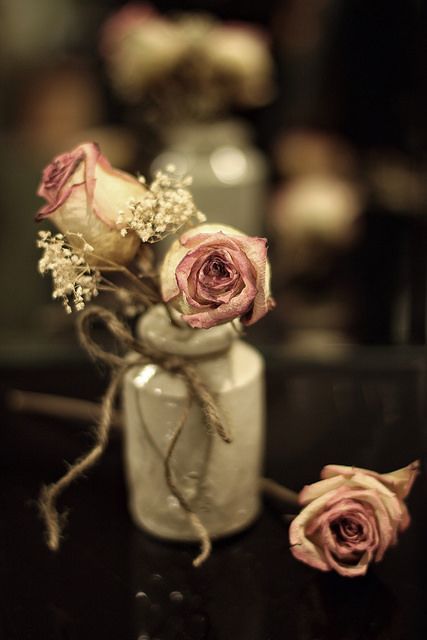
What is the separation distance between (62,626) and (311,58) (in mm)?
1220

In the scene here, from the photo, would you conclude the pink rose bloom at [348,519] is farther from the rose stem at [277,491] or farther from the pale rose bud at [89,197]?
the pale rose bud at [89,197]

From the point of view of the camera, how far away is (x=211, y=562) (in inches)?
29.4

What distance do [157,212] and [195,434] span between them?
18cm

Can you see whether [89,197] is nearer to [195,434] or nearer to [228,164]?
[195,434]

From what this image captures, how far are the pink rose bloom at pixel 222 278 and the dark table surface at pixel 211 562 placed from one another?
0.57 ft

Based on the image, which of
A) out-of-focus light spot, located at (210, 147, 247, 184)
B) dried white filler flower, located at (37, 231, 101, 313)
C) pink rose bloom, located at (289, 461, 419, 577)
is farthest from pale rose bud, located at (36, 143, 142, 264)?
out-of-focus light spot, located at (210, 147, 247, 184)

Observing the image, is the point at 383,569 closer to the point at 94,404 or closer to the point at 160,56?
the point at 94,404

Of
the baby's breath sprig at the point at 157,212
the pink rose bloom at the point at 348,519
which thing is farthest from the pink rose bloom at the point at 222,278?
the pink rose bloom at the point at 348,519

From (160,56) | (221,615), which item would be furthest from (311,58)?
(221,615)

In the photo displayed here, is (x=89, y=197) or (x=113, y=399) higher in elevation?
(x=89, y=197)

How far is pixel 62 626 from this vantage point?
676mm

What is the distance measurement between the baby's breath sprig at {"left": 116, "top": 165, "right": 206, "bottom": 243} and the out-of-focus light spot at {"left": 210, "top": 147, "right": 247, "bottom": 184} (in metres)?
0.77

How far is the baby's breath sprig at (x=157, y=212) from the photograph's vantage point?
2.14 feet

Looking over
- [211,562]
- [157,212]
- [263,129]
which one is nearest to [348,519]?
[211,562]
